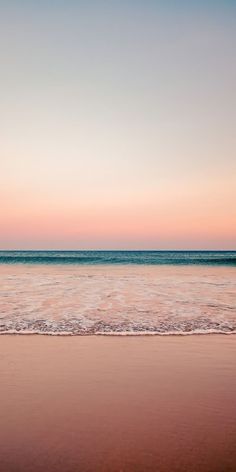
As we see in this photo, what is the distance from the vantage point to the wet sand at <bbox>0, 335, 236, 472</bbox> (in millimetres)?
3240

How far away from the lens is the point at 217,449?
339 cm

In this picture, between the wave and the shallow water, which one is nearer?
the wave

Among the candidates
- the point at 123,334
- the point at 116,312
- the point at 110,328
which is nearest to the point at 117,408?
the point at 123,334

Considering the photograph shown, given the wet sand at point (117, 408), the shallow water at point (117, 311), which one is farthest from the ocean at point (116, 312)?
the wet sand at point (117, 408)

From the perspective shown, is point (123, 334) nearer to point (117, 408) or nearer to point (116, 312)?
point (116, 312)

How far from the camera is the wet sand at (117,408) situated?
3.24m

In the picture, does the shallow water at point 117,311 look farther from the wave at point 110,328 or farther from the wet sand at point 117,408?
the wet sand at point 117,408

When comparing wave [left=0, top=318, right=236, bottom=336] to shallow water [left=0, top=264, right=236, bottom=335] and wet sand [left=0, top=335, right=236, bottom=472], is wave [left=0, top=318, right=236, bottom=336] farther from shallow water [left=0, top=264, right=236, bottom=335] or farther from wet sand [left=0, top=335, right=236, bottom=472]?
wet sand [left=0, top=335, right=236, bottom=472]

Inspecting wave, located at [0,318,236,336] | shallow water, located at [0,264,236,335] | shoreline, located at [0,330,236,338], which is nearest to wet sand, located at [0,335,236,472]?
shoreline, located at [0,330,236,338]

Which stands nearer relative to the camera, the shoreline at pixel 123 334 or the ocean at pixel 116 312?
the shoreline at pixel 123 334

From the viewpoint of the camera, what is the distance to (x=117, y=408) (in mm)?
4246

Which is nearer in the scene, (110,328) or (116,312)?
(110,328)

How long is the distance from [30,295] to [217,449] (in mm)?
10707

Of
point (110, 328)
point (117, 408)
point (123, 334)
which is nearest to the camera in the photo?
point (117, 408)
